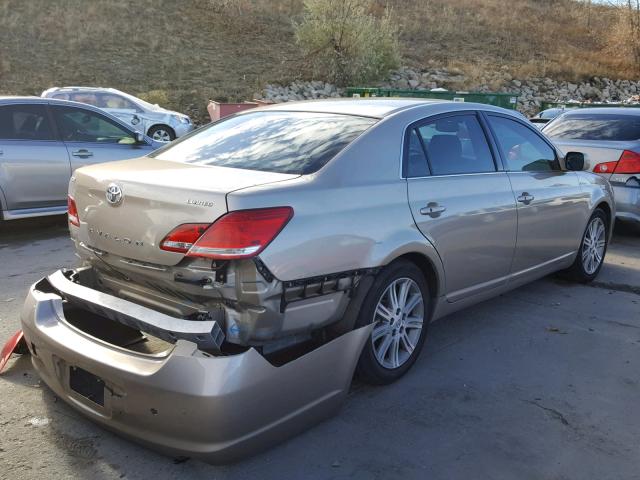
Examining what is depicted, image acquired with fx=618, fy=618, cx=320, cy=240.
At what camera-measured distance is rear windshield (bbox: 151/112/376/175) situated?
135 inches

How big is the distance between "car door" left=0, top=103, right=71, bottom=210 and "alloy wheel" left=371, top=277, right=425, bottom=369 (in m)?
5.27

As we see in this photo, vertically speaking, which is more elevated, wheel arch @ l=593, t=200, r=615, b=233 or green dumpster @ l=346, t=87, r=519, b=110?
green dumpster @ l=346, t=87, r=519, b=110

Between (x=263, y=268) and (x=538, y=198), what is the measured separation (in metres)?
2.93

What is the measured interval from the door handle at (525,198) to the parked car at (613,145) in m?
2.79

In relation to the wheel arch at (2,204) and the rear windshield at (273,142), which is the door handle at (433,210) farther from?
the wheel arch at (2,204)

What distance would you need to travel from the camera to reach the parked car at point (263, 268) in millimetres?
2783

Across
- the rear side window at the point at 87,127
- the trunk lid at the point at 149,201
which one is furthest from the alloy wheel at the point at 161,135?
the trunk lid at the point at 149,201

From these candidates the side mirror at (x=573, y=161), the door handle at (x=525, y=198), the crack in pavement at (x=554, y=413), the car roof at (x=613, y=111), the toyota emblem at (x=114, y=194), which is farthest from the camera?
the car roof at (x=613, y=111)

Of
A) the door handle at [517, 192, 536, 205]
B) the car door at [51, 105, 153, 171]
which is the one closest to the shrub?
the car door at [51, 105, 153, 171]

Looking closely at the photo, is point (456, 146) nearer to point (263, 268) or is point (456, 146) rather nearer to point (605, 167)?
point (263, 268)

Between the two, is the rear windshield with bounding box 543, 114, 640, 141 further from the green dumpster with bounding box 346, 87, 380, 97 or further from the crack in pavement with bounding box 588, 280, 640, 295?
the green dumpster with bounding box 346, 87, 380, 97

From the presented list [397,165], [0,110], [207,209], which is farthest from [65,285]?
[0,110]

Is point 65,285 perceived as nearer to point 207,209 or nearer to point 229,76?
point 207,209

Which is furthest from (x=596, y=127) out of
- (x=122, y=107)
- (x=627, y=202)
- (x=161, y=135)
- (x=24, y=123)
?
(x=122, y=107)
